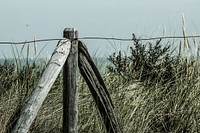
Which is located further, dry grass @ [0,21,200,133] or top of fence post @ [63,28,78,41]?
dry grass @ [0,21,200,133]

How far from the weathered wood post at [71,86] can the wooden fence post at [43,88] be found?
3.1 inches

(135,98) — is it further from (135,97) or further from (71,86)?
(71,86)

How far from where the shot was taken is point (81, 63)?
13.6ft

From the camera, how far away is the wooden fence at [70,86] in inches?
138

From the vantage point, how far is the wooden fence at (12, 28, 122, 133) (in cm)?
350

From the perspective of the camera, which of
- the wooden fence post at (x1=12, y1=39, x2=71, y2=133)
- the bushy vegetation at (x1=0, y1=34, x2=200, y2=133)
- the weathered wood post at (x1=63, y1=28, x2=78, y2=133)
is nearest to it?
the wooden fence post at (x1=12, y1=39, x2=71, y2=133)

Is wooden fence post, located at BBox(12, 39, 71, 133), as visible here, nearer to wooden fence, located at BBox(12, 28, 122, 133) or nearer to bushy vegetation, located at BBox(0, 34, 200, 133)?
wooden fence, located at BBox(12, 28, 122, 133)

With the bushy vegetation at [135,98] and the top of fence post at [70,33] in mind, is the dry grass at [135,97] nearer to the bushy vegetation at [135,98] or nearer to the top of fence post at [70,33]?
the bushy vegetation at [135,98]

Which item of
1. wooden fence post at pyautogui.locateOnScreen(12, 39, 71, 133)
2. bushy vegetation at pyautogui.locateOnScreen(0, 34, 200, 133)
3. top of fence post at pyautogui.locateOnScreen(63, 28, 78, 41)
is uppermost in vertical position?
top of fence post at pyautogui.locateOnScreen(63, 28, 78, 41)

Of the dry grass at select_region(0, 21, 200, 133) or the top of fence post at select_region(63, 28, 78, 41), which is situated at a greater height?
the top of fence post at select_region(63, 28, 78, 41)

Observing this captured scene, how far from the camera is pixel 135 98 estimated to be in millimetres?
5559

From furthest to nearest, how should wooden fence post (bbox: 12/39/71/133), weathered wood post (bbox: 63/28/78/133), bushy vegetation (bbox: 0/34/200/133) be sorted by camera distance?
1. bushy vegetation (bbox: 0/34/200/133)
2. weathered wood post (bbox: 63/28/78/133)
3. wooden fence post (bbox: 12/39/71/133)

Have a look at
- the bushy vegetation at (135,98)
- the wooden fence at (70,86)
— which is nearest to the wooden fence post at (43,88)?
the wooden fence at (70,86)

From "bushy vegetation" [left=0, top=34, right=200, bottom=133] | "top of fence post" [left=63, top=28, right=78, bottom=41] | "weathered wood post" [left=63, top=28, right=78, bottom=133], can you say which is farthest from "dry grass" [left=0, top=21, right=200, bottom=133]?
"top of fence post" [left=63, top=28, right=78, bottom=41]
